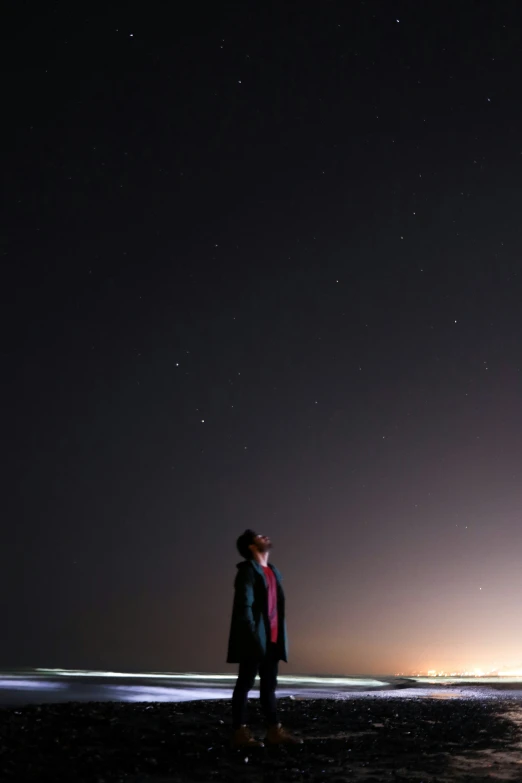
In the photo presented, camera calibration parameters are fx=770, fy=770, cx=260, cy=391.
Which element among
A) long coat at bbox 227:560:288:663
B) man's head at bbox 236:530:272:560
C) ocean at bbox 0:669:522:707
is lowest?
ocean at bbox 0:669:522:707

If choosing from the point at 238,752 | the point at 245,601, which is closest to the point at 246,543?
the point at 245,601

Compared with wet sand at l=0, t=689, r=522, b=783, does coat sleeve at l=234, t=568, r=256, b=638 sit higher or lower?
higher

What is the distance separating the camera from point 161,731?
9.30m

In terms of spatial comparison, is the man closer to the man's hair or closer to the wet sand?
the man's hair

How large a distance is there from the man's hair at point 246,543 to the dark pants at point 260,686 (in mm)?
1042

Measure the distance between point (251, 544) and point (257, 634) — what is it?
1005mm

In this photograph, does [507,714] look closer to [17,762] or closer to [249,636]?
[249,636]

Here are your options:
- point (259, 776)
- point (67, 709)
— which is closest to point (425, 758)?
point (259, 776)

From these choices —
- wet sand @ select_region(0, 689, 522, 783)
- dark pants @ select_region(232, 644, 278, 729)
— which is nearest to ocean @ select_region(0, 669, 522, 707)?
wet sand @ select_region(0, 689, 522, 783)

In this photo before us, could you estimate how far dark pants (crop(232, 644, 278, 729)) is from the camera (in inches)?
327

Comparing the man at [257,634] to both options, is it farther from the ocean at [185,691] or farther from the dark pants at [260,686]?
the ocean at [185,691]

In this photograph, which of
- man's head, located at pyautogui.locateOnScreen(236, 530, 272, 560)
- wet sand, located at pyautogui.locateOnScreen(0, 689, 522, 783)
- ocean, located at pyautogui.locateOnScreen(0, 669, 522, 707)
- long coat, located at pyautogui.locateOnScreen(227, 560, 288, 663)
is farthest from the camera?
ocean, located at pyautogui.locateOnScreen(0, 669, 522, 707)

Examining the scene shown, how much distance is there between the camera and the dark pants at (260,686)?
27.3 feet

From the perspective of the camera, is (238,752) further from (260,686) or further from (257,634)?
(257,634)
